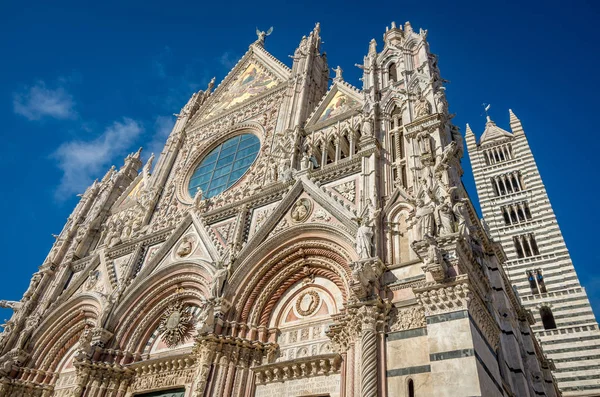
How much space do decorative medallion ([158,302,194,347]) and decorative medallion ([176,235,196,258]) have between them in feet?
4.91

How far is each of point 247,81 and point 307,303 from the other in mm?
13385

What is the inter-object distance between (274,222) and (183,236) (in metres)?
3.73

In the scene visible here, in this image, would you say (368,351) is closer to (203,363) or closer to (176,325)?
(203,363)

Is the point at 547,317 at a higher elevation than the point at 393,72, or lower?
lower

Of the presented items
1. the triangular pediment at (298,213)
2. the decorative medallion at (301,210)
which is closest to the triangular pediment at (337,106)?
the triangular pediment at (298,213)

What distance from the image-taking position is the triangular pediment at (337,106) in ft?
48.2

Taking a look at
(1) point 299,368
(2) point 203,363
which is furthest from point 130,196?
(1) point 299,368

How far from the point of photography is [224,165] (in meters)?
16.9

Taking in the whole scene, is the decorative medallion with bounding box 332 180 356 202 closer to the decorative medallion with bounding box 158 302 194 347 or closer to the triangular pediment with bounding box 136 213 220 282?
the triangular pediment with bounding box 136 213 220 282

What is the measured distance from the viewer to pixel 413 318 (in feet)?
25.4

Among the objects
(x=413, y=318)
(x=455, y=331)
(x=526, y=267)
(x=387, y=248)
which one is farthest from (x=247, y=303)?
(x=526, y=267)

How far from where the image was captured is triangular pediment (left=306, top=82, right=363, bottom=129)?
14.7 metres

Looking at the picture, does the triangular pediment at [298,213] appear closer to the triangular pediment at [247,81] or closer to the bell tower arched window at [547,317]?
the triangular pediment at [247,81]

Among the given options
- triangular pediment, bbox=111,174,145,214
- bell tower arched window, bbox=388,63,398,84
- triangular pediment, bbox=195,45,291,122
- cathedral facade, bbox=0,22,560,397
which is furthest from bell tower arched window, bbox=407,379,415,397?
triangular pediment, bbox=111,174,145,214
